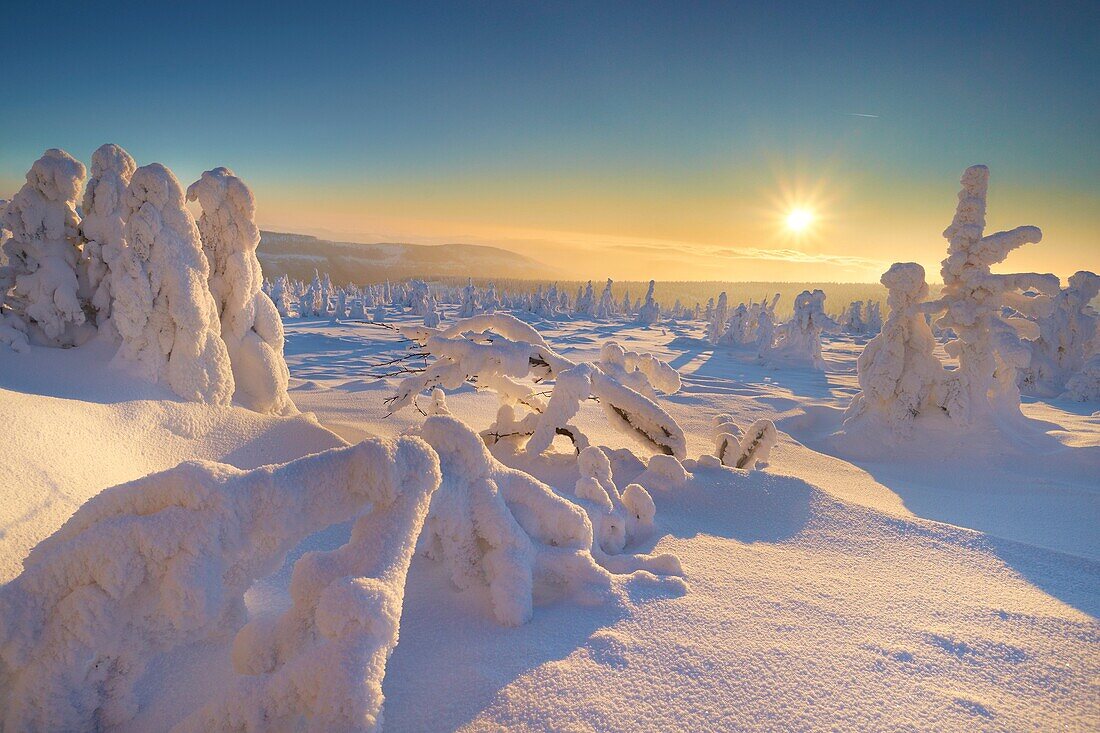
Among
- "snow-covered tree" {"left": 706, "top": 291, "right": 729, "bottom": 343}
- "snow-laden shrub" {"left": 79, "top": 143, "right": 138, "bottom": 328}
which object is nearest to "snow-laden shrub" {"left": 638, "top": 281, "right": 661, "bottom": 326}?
"snow-covered tree" {"left": 706, "top": 291, "right": 729, "bottom": 343}

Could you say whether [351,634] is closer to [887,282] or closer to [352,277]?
[887,282]

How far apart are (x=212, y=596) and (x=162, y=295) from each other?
15.1 feet

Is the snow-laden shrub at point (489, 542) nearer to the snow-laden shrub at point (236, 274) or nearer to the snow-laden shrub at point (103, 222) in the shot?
the snow-laden shrub at point (236, 274)

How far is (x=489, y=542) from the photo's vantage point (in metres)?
2.33

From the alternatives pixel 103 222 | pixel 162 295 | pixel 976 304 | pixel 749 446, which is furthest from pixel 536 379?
pixel 976 304

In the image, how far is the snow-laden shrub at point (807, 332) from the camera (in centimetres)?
2180

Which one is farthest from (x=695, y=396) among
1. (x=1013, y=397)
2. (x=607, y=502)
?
(x=607, y=502)

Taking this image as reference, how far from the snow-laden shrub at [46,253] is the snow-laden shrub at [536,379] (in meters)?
3.33

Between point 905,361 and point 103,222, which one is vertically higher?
point 103,222

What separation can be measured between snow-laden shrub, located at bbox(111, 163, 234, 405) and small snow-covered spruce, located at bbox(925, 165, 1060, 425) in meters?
10.4

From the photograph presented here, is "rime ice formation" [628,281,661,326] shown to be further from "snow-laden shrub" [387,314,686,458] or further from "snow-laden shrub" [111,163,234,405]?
"snow-laden shrub" [111,163,234,405]

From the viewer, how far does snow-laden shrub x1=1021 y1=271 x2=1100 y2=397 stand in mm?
16750

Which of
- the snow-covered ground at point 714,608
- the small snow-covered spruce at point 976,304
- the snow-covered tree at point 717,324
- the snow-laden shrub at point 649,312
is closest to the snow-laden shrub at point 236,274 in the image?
the snow-covered ground at point 714,608

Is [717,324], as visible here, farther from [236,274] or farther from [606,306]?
[236,274]
